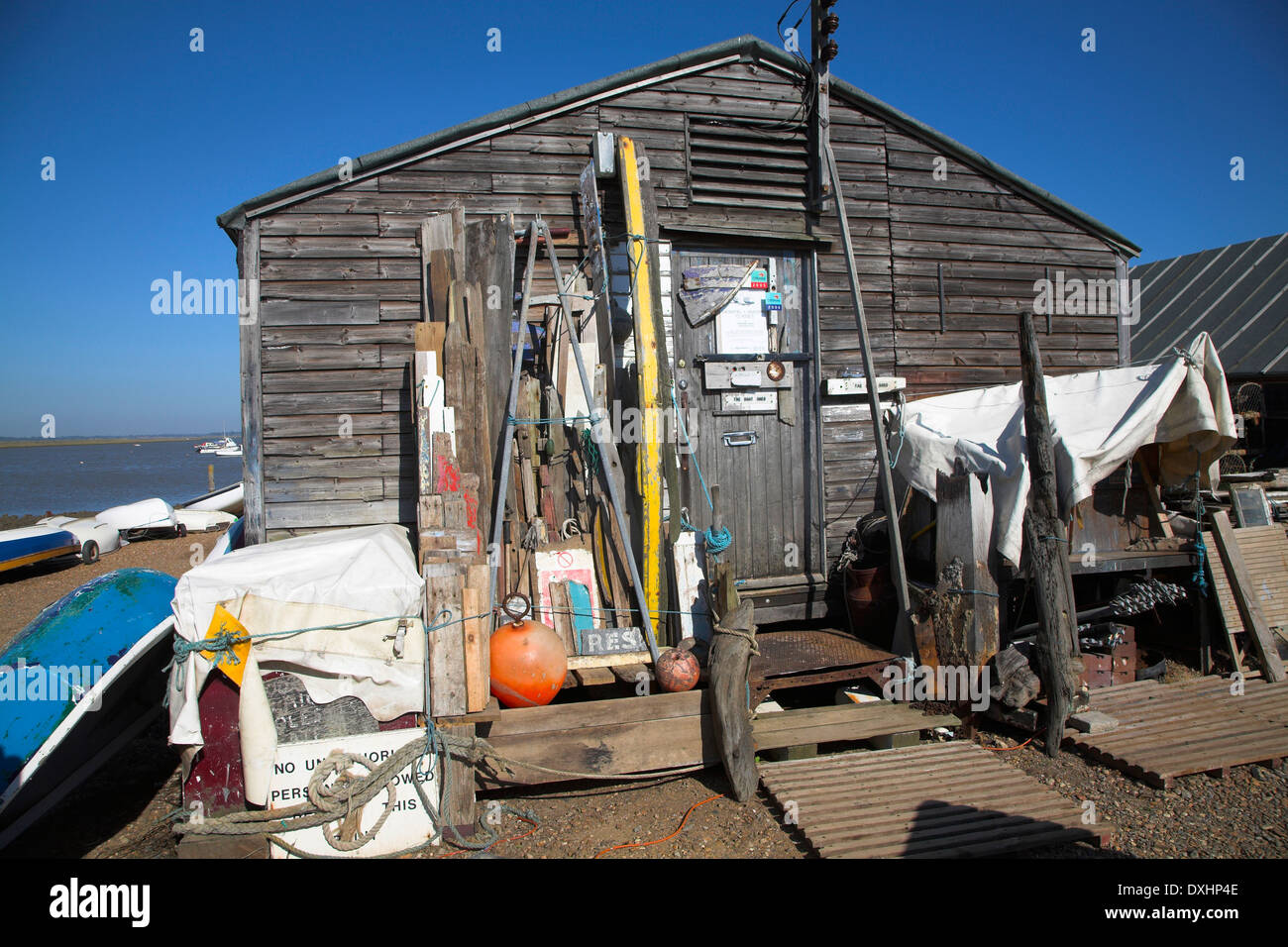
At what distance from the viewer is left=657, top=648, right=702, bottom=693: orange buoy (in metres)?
4.57

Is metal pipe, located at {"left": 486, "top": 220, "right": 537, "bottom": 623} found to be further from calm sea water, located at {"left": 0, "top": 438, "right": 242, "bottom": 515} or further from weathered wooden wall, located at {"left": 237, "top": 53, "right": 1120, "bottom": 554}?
calm sea water, located at {"left": 0, "top": 438, "right": 242, "bottom": 515}

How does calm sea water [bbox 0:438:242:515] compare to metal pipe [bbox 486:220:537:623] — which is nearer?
metal pipe [bbox 486:220:537:623]

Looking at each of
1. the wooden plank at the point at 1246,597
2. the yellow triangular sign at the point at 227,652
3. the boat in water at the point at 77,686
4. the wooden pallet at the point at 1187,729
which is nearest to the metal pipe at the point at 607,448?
the yellow triangular sign at the point at 227,652

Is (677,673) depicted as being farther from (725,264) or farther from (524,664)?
(725,264)

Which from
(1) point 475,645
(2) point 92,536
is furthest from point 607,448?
(2) point 92,536

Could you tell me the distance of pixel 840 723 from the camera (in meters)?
4.79

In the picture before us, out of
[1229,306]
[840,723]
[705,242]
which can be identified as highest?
[1229,306]

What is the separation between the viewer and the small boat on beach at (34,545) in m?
11.8

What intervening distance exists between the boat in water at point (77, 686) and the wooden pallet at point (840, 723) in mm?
3753

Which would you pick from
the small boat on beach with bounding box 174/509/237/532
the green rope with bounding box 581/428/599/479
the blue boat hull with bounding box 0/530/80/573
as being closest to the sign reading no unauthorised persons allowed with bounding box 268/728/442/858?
the green rope with bounding box 581/428/599/479

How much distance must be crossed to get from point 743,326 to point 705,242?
816 mm

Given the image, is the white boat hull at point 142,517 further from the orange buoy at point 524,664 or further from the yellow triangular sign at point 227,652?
the orange buoy at point 524,664

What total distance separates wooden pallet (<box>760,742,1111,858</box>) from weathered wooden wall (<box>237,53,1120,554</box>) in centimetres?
257

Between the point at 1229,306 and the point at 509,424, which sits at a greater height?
the point at 1229,306
